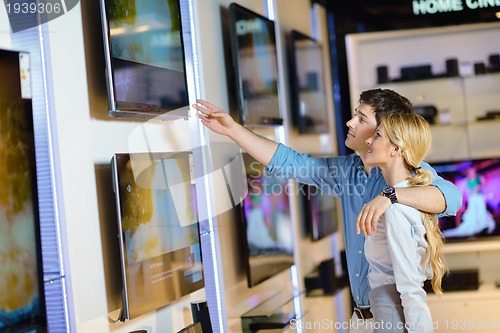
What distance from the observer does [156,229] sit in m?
2.52

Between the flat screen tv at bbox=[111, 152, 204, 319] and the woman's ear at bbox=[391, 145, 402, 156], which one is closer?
the flat screen tv at bbox=[111, 152, 204, 319]

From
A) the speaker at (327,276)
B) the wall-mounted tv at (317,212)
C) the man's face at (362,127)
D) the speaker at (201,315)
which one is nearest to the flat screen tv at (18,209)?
the speaker at (201,315)

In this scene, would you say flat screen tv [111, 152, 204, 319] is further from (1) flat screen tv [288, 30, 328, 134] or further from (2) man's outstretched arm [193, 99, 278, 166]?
(1) flat screen tv [288, 30, 328, 134]

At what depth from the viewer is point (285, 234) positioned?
4121 millimetres

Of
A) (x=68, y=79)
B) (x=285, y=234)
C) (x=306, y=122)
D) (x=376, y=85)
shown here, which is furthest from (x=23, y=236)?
(x=376, y=85)

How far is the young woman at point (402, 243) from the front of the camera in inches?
90.6

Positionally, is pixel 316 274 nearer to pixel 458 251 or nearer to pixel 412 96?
pixel 458 251

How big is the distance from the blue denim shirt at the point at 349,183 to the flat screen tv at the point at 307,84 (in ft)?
5.52

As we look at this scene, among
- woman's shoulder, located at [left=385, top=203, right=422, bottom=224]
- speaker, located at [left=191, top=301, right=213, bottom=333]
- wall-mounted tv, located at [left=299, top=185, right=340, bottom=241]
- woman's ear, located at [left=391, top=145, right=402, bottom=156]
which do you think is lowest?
speaker, located at [left=191, top=301, right=213, bottom=333]

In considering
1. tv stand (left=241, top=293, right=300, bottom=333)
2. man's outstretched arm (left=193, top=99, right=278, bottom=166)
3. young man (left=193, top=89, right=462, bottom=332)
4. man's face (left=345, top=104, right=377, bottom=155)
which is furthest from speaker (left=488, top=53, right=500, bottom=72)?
man's outstretched arm (left=193, top=99, right=278, bottom=166)

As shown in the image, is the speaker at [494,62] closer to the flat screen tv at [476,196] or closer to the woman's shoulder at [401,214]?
the flat screen tv at [476,196]

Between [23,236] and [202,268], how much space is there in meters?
1.07

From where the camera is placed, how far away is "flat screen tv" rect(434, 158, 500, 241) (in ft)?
18.0

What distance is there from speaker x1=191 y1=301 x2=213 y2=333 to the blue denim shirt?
0.58 metres
